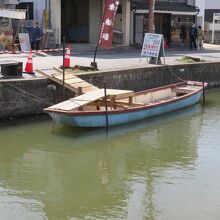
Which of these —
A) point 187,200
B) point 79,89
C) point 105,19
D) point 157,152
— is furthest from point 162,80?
point 187,200

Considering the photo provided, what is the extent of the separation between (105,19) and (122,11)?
12187mm

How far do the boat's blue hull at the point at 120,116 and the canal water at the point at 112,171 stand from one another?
247mm

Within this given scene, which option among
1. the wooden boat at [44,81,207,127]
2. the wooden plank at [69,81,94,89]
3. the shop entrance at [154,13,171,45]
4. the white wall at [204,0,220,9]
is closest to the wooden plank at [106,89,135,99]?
the wooden boat at [44,81,207,127]

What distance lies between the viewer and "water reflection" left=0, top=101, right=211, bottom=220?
8.71 metres

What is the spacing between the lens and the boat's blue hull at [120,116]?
43.1 feet

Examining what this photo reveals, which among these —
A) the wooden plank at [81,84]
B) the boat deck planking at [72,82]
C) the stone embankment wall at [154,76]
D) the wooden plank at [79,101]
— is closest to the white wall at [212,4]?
the stone embankment wall at [154,76]

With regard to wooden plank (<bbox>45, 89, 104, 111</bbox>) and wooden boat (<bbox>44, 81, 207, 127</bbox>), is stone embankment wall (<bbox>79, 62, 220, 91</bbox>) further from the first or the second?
wooden plank (<bbox>45, 89, 104, 111</bbox>)

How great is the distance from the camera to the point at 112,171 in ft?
35.6

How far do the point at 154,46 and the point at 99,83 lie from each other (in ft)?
14.8

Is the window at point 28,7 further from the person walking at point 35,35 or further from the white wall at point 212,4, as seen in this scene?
the white wall at point 212,4

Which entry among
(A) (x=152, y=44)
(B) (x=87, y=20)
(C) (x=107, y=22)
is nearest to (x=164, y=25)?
(B) (x=87, y=20)

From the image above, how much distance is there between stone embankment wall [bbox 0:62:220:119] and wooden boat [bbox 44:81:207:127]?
1.42 metres

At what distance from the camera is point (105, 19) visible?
59.0 ft

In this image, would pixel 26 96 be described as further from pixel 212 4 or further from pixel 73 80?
pixel 212 4
